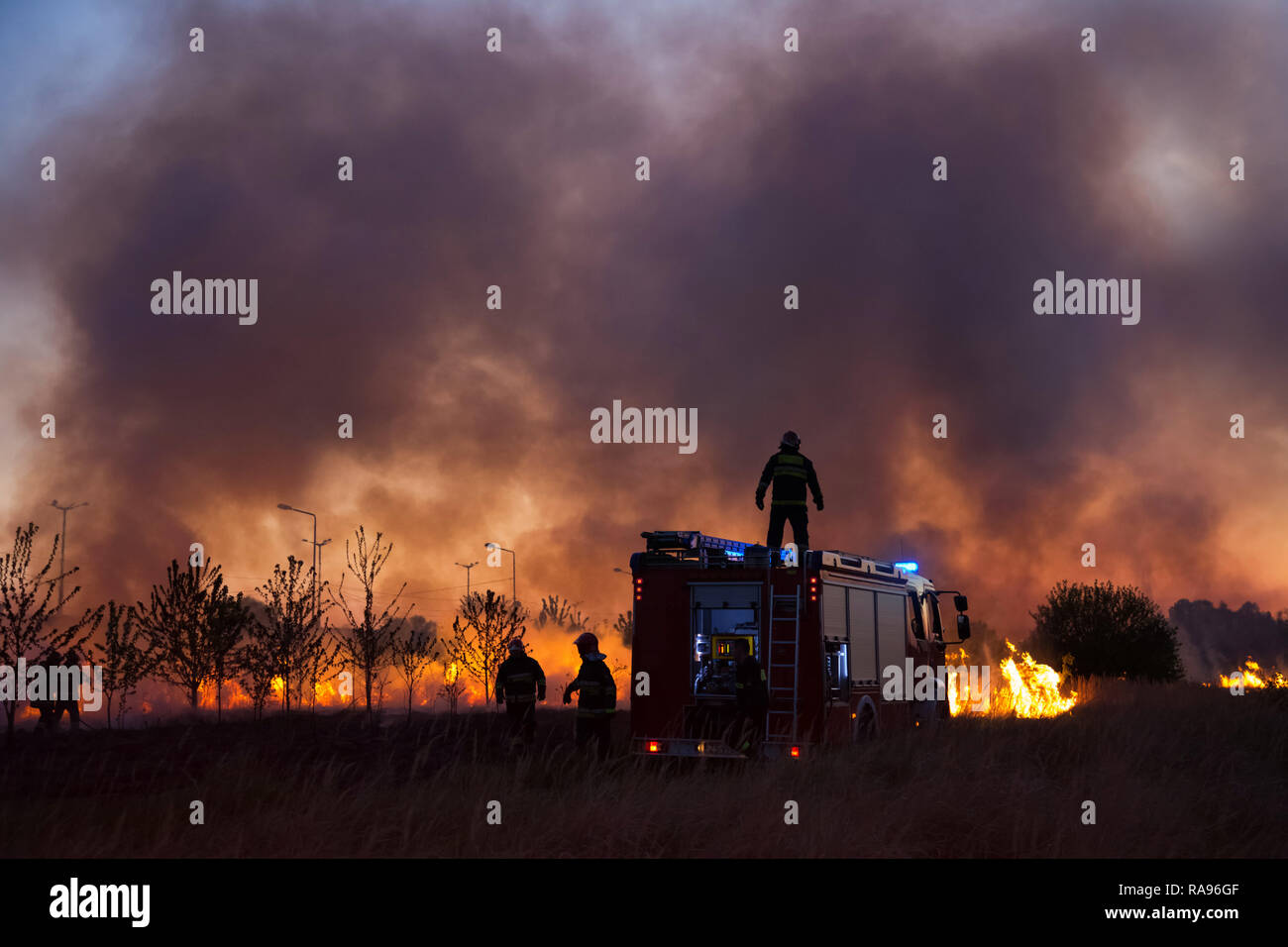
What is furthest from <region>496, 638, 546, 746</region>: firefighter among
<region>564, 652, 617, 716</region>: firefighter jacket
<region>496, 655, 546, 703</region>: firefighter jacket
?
<region>564, 652, 617, 716</region>: firefighter jacket

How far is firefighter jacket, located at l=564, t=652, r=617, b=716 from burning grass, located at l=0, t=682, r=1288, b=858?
3.18ft

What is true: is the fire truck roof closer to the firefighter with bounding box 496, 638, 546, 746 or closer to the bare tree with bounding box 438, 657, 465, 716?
the firefighter with bounding box 496, 638, 546, 746

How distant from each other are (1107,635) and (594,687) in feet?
119

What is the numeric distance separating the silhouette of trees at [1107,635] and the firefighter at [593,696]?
3430 centimetres

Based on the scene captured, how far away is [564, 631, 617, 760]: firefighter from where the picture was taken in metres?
14.1

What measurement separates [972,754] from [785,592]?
284 cm

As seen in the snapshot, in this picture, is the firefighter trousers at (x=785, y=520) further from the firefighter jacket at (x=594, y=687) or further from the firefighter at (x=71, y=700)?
the firefighter at (x=71, y=700)

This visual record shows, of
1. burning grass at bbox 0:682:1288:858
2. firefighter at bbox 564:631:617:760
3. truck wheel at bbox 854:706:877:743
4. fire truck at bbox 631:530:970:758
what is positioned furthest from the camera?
firefighter at bbox 564:631:617:760

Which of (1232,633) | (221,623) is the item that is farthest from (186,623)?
(1232,633)

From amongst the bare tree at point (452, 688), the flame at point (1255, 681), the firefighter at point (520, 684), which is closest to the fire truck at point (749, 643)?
the firefighter at point (520, 684)
